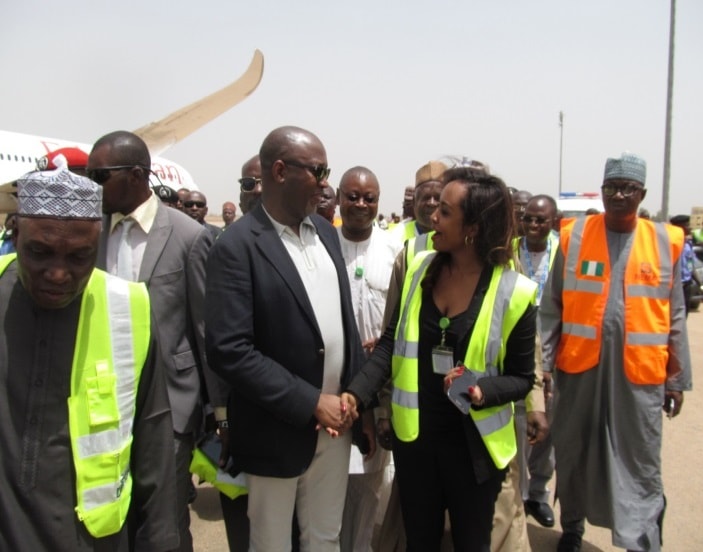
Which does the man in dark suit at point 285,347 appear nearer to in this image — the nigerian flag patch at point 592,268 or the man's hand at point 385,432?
the man's hand at point 385,432

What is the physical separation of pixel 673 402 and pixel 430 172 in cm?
217

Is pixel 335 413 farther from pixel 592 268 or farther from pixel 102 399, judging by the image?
pixel 592 268

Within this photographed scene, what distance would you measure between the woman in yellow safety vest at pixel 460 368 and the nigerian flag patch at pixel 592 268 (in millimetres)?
1122

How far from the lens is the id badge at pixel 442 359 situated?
2.20 meters

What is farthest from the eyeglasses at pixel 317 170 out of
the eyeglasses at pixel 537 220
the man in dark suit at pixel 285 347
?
the eyeglasses at pixel 537 220

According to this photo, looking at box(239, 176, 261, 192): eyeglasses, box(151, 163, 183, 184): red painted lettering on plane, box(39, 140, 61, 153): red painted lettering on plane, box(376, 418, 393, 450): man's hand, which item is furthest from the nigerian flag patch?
box(39, 140, 61, 153): red painted lettering on plane

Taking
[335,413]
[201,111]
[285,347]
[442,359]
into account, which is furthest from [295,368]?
[201,111]

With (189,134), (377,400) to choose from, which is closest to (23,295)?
(377,400)

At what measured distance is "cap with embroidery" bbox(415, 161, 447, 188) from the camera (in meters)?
4.04

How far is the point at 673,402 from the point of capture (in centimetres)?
306

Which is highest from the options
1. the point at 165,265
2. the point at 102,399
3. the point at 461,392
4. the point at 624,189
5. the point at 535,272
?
the point at 624,189

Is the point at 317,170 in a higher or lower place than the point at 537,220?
higher

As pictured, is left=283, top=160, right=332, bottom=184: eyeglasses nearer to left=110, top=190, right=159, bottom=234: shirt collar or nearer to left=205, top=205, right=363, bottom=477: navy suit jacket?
left=205, top=205, right=363, bottom=477: navy suit jacket

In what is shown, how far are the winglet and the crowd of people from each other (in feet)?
105
